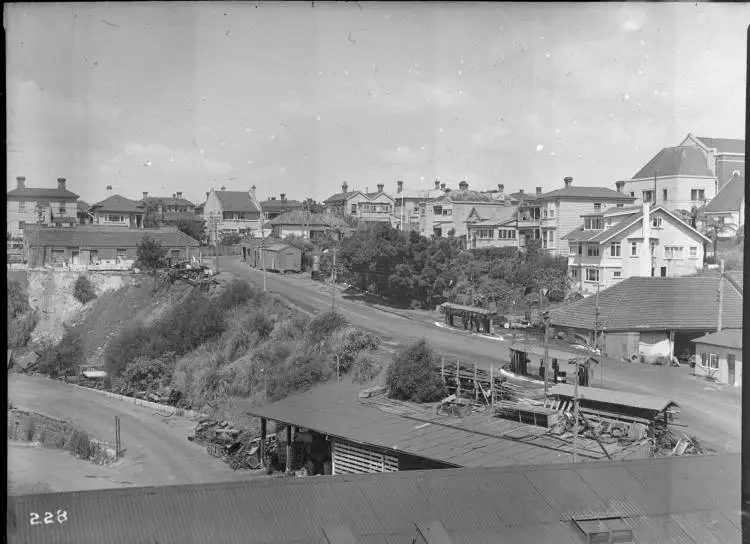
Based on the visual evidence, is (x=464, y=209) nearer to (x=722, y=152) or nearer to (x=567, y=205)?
(x=567, y=205)

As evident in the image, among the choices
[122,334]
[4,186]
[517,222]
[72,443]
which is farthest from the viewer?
[517,222]

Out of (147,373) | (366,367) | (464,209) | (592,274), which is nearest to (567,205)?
(592,274)

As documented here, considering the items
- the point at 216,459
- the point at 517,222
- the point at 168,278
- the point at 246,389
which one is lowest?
the point at 216,459

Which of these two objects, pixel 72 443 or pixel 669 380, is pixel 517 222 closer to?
pixel 669 380

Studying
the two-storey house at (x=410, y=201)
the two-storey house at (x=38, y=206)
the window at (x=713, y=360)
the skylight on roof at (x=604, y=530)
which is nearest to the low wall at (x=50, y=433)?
the two-storey house at (x=38, y=206)

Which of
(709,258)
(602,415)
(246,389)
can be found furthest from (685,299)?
(246,389)

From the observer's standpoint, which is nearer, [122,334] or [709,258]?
[122,334]
